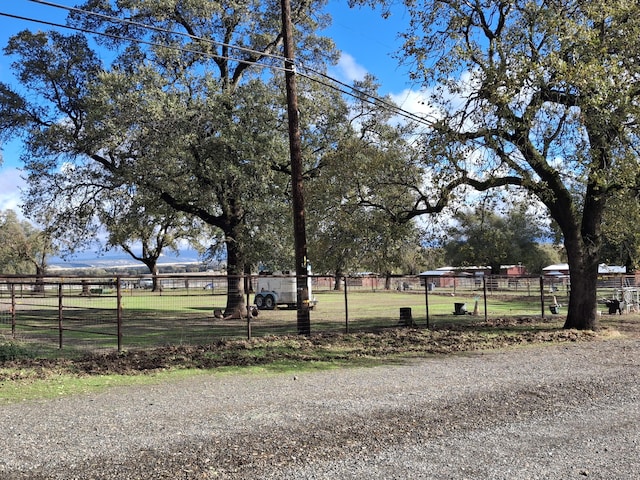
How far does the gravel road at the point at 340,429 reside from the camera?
506cm

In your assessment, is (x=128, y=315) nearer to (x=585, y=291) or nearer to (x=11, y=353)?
(x=11, y=353)

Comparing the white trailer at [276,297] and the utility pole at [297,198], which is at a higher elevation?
the utility pole at [297,198]

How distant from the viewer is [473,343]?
14.6 m

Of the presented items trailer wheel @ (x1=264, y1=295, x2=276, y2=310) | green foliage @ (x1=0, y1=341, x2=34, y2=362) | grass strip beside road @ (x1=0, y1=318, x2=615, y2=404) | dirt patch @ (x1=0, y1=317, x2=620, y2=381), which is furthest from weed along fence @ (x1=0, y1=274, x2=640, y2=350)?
trailer wheel @ (x1=264, y1=295, x2=276, y2=310)

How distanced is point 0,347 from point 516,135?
13.3 meters

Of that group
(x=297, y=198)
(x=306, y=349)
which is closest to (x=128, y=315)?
(x=297, y=198)

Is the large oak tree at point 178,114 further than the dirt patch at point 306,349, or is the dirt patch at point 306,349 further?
the large oak tree at point 178,114

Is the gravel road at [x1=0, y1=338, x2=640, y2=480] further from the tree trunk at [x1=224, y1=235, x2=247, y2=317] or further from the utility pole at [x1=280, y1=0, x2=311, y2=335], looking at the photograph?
the tree trunk at [x1=224, y1=235, x2=247, y2=317]

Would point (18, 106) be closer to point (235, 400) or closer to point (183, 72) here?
point (183, 72)

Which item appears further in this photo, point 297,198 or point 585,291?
point 585,291

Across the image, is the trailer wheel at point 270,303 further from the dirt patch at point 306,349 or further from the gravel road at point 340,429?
the gravel road at point 340,429

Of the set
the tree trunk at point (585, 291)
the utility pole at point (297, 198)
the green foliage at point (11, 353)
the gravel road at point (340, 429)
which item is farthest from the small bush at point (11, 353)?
the tree trunk at point (585, 291)

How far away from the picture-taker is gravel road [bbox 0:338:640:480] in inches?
199

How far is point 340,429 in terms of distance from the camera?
20.8 ft
